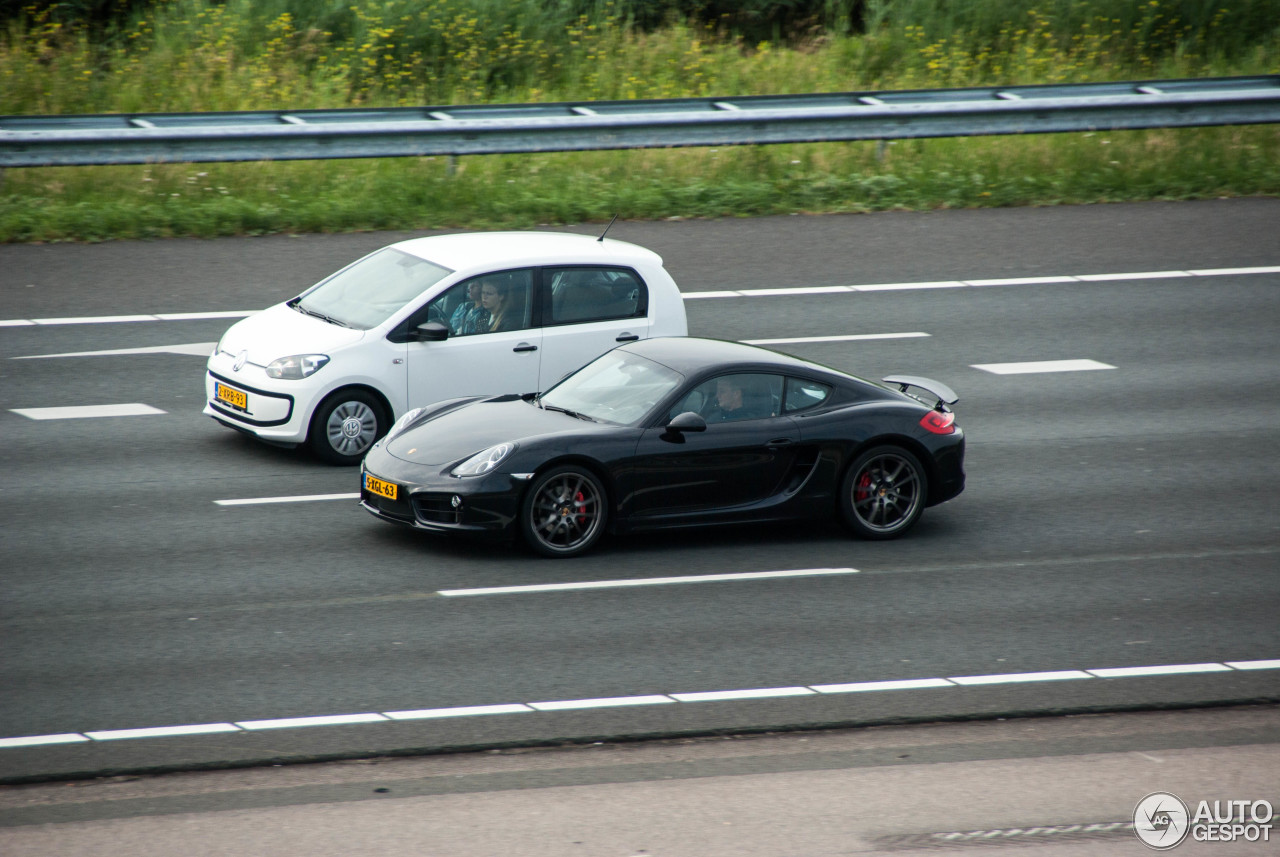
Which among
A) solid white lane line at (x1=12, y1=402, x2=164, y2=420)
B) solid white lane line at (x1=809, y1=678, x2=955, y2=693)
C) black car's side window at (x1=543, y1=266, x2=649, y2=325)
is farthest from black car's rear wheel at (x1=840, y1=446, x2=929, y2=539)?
solid white lane line at (x1=12, y1=402, x2=164, y2=420)

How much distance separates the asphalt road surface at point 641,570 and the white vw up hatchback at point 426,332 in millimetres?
532

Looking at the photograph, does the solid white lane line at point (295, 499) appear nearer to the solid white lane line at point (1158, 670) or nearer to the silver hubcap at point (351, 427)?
the silver hubcap at point (351, 427)

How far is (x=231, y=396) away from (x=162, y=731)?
481 centimetres

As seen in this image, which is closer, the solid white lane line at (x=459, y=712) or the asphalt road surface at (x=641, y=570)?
the solid white lane line at (x=459, y=712)

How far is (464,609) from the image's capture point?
937 cm

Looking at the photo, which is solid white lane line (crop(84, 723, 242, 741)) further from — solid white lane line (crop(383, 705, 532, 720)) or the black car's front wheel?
the black car's front wheel

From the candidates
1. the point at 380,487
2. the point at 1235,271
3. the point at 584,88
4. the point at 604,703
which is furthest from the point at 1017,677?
the point at 584,88

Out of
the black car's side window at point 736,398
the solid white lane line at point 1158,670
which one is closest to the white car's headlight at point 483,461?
the black car's side window at point 736,398

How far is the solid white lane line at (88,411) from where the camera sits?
12.9 m

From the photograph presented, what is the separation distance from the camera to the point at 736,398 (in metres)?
10.8

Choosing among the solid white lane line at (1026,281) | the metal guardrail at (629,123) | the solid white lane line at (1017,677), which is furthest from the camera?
the metal guardrail at (629,123)

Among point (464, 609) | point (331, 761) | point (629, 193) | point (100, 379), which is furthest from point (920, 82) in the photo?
point (331, 761)

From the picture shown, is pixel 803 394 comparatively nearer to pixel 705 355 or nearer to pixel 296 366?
pixel 705 355

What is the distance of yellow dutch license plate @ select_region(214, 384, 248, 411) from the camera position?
1196cm
